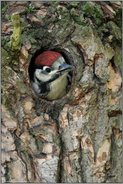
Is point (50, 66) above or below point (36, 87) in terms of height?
above

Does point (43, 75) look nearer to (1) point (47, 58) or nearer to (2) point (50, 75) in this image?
(2) point (50, 75)

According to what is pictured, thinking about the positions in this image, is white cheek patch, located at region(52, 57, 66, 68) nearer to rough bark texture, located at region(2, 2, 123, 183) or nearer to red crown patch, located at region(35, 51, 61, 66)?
red crown patch, located at region(35, 51, 61, 66)

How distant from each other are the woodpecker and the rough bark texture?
15cm

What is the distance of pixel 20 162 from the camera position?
104 inches

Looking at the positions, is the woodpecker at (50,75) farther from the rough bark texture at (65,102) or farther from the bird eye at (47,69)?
the rough bark texture at (65,102)

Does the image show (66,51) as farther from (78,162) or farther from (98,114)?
(78,162)

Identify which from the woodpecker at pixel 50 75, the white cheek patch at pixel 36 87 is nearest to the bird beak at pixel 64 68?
the woodpecker at pixel 50 75

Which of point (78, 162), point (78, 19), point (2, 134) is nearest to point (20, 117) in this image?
point (2, 134)

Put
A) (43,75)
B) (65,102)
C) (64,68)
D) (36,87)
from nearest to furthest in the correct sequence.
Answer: (65,102), (64,68), (36,87), (43,75)

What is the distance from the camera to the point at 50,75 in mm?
3082

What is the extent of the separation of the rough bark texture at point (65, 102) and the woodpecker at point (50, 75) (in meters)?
0.15

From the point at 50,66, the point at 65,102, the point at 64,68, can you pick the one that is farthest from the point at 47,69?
the point at 65,102

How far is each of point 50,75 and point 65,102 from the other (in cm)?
39

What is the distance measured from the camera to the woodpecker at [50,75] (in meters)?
2.90
